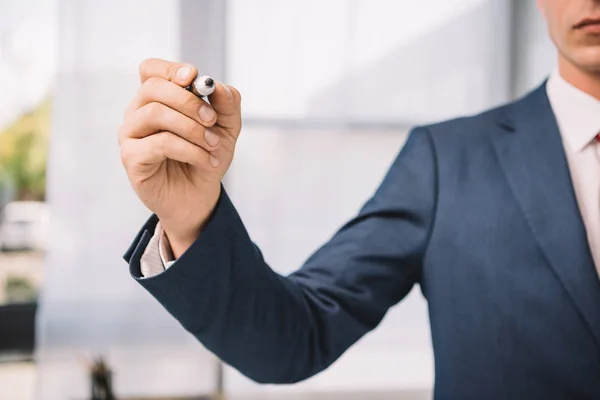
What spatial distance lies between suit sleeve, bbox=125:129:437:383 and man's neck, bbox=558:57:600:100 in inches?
8.2

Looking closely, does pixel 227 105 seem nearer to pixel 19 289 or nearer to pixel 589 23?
pixel 589 23

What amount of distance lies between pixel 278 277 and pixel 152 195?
0.20 metres

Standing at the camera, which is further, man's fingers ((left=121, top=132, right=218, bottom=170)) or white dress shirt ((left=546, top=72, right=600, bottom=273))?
white dress shirt ((left=546, top=72, right=600, bottom=273))

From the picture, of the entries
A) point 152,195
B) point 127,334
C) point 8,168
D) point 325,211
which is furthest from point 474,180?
point 8,168

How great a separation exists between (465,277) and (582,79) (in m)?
0.31

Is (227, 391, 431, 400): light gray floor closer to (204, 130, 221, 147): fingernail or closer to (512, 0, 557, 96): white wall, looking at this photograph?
(512, 0, 557, 96): white wall

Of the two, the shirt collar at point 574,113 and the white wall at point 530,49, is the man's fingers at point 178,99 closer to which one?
the shirt collar at point 574,113

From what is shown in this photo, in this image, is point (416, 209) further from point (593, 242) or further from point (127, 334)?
point (127, 334)

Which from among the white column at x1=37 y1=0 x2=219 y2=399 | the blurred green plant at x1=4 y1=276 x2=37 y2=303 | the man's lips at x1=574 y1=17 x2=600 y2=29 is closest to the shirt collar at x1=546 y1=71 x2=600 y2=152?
the man's lips at x1=574 y1=17 x2=600 y2=29

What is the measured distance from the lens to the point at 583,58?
789 millimetres

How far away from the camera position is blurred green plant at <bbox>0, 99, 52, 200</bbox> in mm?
3576

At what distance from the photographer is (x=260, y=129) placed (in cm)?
181

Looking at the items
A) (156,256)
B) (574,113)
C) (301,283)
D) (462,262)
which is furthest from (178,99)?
(574,113)

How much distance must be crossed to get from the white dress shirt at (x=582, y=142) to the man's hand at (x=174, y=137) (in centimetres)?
50
